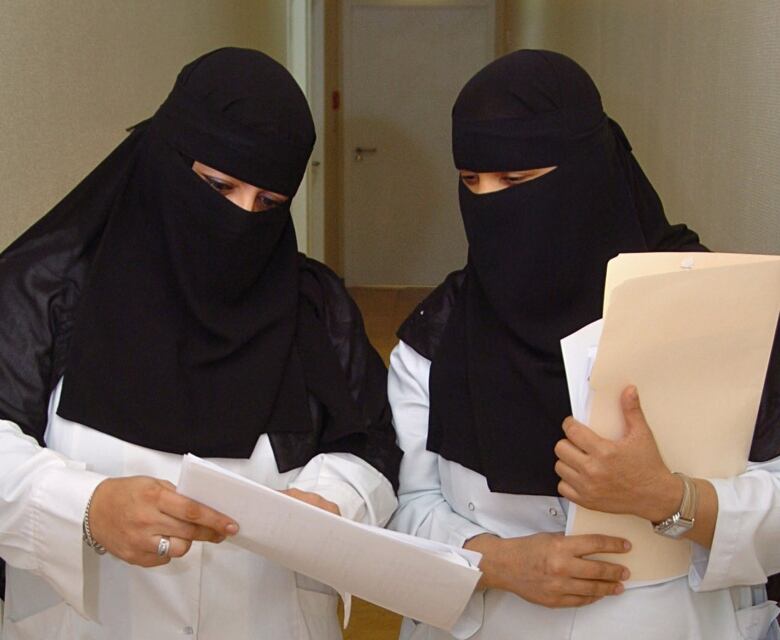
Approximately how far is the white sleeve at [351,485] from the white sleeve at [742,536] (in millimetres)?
485

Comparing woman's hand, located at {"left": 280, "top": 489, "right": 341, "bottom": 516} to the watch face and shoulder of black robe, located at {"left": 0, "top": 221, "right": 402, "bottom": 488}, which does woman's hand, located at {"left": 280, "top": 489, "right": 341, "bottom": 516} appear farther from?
the watch face

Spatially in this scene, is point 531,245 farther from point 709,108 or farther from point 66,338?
point 709,108

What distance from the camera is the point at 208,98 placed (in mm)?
1714

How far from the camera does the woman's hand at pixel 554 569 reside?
5.08ft

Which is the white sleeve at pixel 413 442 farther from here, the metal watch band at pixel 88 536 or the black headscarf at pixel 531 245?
the metal watch band at pixel 88 536

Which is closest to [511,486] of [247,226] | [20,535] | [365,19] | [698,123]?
[247,226]

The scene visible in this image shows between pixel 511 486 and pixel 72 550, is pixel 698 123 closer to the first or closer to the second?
pixel 511 486

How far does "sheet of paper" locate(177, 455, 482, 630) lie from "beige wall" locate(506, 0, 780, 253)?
1.01 metres

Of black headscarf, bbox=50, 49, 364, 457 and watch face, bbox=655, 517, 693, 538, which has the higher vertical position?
black headscarf, bbox=50, 49, 364, 457

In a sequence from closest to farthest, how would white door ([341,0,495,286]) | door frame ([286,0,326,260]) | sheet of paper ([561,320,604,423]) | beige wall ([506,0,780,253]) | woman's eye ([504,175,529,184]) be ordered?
sheet of paper ([561,320,604,423]) < woman's eye ([504,175,529,184]) < beige wall ([506,0,780,253]) < door frame ([286,0,326,260]) < white door ([341,0,495,286])

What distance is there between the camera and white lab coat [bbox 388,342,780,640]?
5.05ft

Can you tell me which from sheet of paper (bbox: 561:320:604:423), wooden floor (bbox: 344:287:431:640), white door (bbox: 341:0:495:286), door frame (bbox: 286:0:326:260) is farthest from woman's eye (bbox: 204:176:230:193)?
white door (bbox: 341:0:495:286)

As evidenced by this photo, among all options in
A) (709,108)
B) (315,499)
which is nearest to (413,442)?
(315,499)

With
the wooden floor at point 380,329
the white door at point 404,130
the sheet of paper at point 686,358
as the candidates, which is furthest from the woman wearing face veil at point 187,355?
the white door at point 404,130
